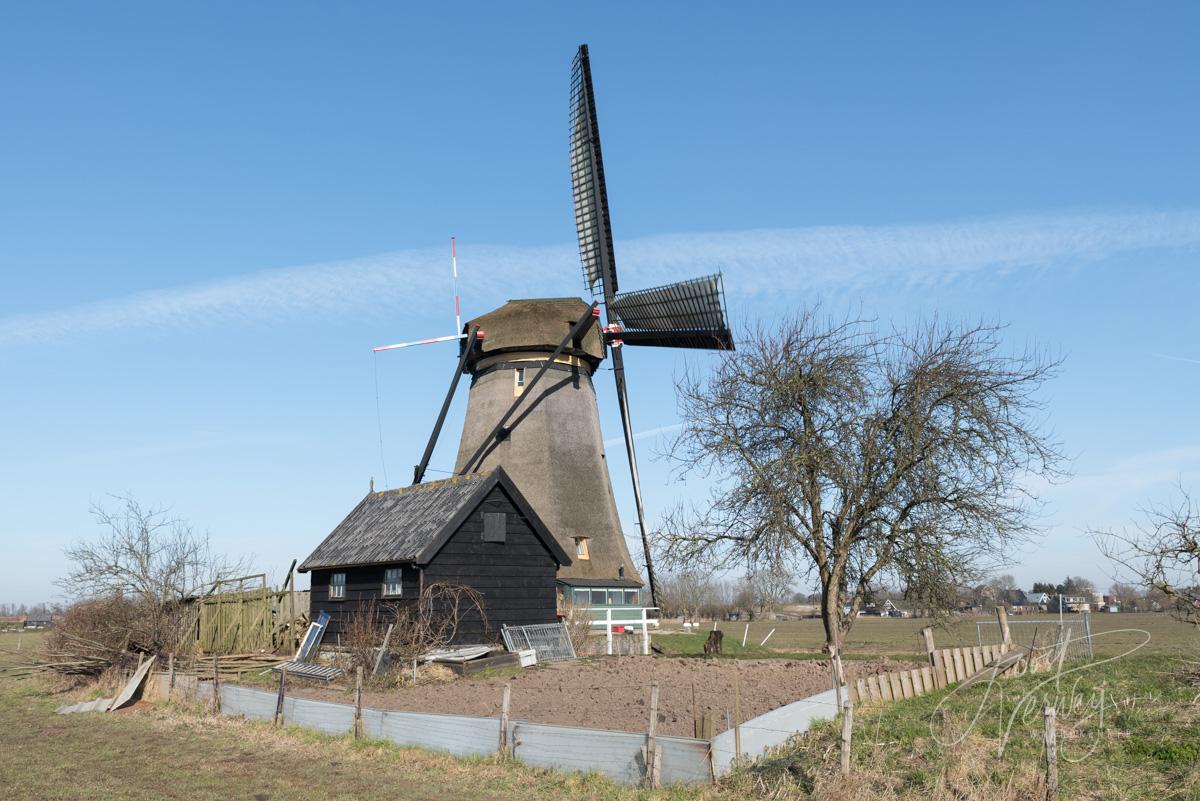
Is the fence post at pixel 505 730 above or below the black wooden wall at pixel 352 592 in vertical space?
below

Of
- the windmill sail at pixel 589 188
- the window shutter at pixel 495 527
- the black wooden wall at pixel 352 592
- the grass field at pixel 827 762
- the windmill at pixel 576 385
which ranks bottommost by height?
the grass field at pixel 827 762

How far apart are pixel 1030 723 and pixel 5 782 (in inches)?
615

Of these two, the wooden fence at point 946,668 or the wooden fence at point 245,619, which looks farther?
the wooden fence at point 245,619

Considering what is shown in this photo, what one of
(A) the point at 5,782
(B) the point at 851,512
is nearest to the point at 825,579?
(B) the point at 851,512

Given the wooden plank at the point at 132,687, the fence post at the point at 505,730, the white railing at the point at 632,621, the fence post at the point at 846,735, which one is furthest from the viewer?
the white railing at the point at 632,621

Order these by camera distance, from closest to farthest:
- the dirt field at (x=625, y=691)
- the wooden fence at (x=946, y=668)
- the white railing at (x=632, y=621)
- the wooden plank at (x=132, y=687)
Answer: the dirt field at (x=625, y=691), the wooden fence at (x=946, y=668), the wooden plank at (x=132, y=687), the white railing at (x=632, y=621)

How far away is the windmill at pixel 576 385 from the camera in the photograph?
33094mm

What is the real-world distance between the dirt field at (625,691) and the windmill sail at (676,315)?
1201cm

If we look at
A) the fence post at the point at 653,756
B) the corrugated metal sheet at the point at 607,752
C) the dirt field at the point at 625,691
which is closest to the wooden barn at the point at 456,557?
the dirt field at the point at 625,691

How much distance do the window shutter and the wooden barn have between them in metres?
0.03

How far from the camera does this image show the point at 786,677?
20062mm

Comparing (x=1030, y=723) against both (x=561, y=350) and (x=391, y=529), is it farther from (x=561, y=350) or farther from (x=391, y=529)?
(x=561, y=350)

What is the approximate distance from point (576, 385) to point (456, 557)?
11.4 metres

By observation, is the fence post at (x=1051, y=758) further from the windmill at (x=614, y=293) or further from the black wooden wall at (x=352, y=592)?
the windmill at (x=614, y=293)
